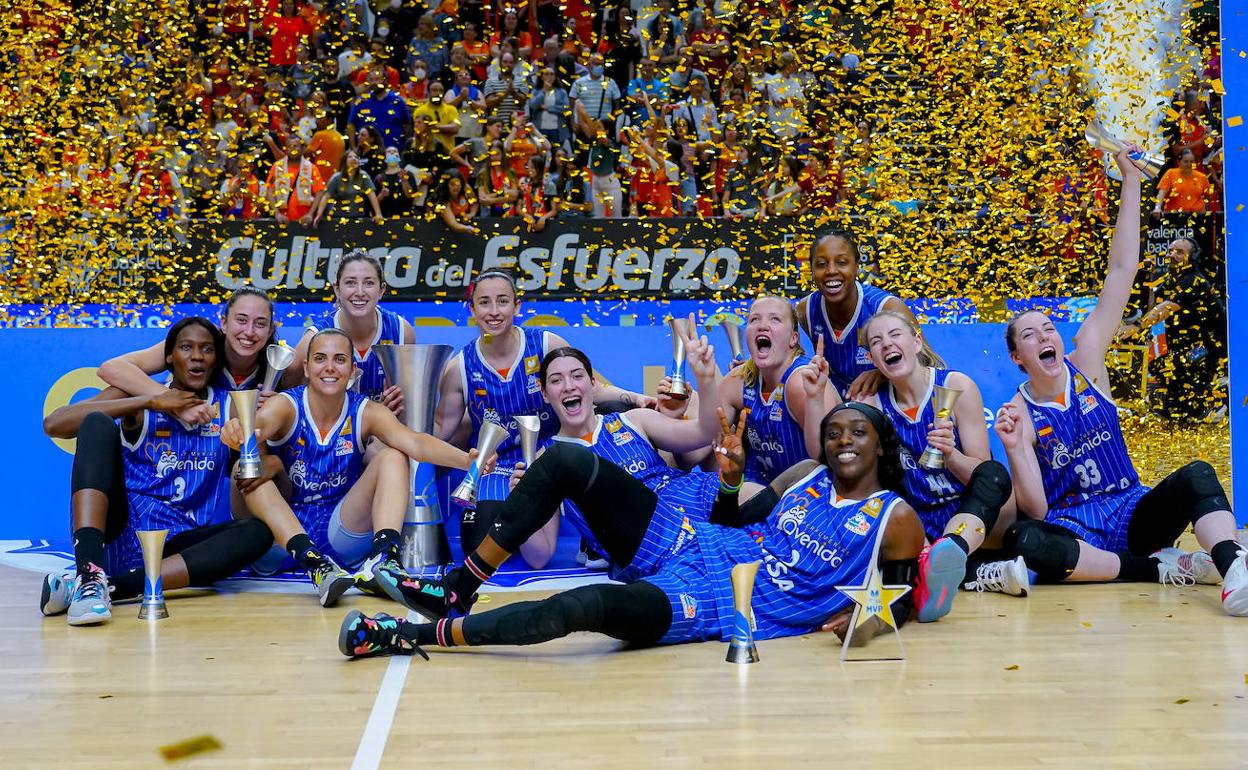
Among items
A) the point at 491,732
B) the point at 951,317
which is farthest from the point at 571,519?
the point at 951,317

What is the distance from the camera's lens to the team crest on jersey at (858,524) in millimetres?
3402

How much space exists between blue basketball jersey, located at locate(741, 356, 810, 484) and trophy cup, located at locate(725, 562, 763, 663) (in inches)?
59.6

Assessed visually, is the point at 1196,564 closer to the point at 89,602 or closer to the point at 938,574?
the point at 938,574

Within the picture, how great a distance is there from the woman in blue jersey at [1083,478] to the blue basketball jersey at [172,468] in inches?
118

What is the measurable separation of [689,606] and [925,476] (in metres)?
1.41

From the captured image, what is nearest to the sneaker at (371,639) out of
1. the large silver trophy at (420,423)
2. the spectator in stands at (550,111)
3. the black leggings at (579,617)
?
the black leggings at (579,617)

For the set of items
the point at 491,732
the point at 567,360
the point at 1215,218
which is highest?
the point at 1215,218

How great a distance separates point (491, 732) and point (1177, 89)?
5734mm

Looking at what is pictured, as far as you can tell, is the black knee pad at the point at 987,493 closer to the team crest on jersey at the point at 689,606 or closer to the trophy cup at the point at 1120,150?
the team crest on jersey at the point at 689,606

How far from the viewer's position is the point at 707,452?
16.0ft

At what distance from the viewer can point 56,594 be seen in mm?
3971

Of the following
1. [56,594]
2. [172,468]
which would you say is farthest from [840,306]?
[56,594]

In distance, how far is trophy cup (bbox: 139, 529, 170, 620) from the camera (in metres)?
3.87

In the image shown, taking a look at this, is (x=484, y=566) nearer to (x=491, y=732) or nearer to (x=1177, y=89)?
(x=491, y=732)
